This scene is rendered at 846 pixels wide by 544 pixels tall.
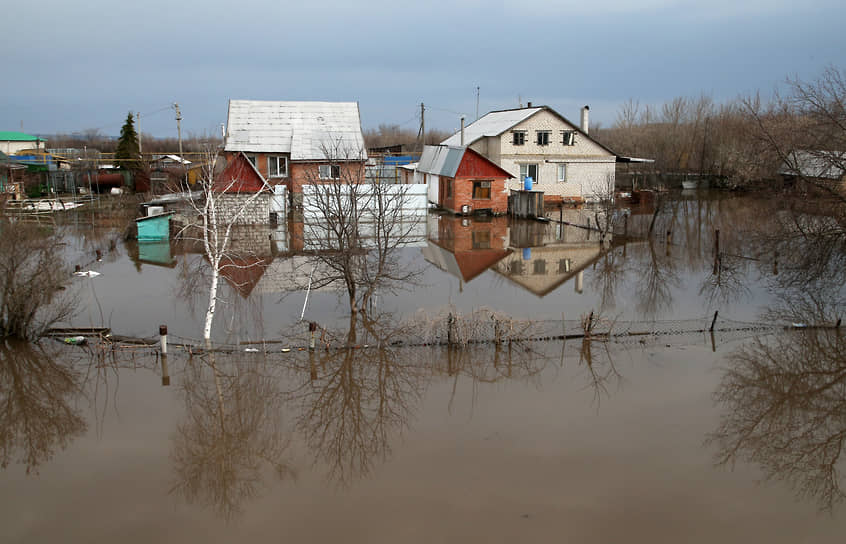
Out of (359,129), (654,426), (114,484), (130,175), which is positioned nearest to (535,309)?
(654,426)

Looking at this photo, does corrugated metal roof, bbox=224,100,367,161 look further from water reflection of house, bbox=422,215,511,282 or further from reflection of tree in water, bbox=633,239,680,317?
reflection of tree in water, bbox=633,239,680,317

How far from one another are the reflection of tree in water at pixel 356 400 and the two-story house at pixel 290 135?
810 inches

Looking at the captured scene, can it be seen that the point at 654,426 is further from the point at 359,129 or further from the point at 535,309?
the point at 359,129

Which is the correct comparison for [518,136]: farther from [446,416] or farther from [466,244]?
[446,416]

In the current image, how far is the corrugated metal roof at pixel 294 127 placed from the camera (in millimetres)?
33125

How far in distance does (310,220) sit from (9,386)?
1824 cm

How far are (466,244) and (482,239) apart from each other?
1300 millimetres

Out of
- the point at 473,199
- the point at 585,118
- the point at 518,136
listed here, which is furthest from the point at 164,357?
the point at 585,118

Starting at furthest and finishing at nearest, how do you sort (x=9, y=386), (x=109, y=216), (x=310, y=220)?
1. (x=109, y=216)
2. (x=310, y=220)
3. (x=9, y=386)

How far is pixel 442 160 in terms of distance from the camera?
3328cm

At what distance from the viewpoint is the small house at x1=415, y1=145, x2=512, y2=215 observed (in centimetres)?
3080

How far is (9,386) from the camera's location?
11016 mm

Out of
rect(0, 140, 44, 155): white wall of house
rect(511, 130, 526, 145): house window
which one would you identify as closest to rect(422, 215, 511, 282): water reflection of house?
rect(511, 130, 526, 145): house window

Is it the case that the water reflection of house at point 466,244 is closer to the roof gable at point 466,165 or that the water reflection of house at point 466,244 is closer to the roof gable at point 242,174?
the roof gable at point 466,165
